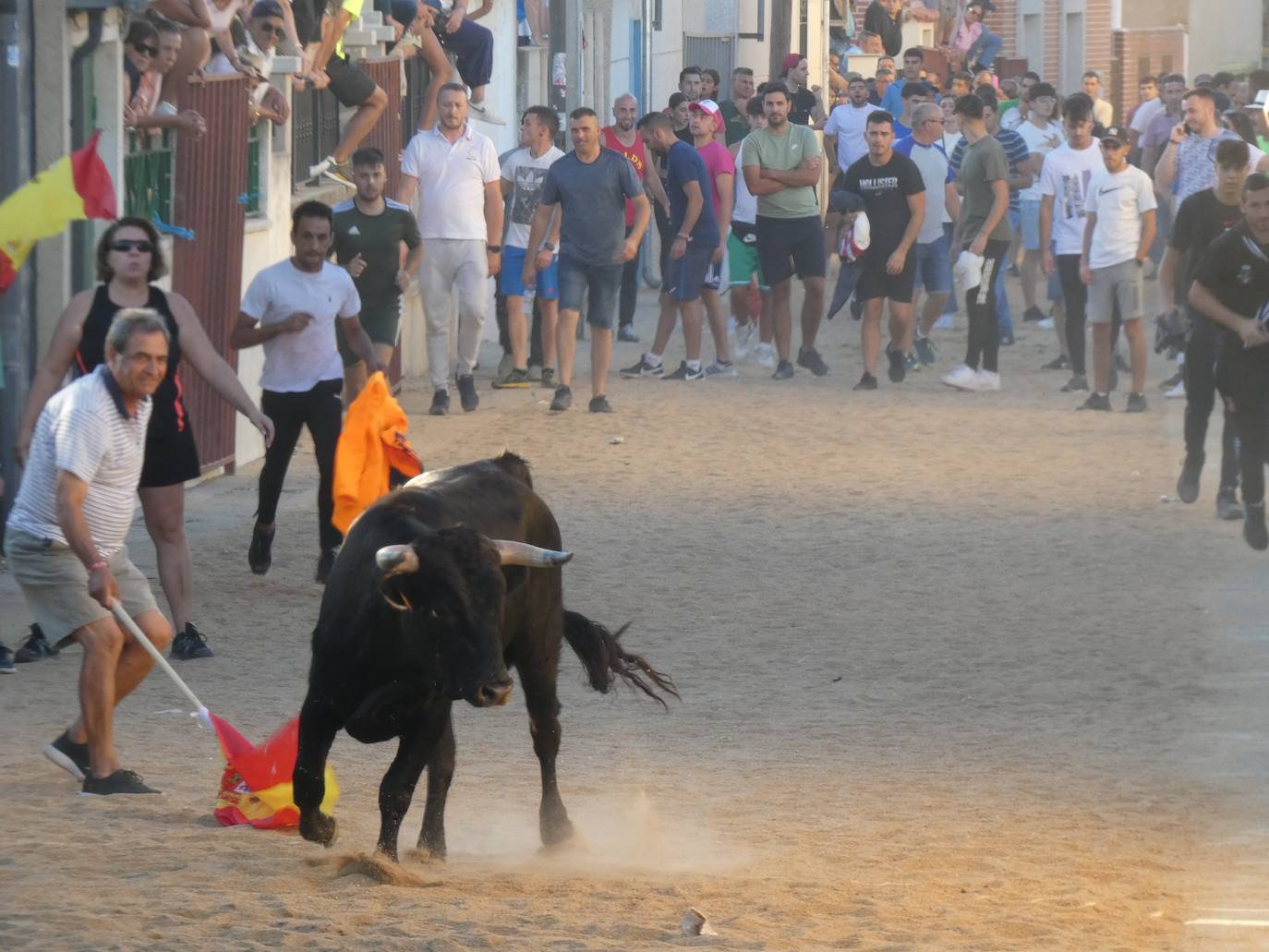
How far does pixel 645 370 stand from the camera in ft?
59.2

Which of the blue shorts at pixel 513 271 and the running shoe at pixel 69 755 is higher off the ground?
the blue shorts at pixel 513 271

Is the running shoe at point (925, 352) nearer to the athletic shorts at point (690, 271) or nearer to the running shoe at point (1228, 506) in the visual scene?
the athletic shorts at point (690, 271)

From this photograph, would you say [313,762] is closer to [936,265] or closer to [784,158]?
[784,158]

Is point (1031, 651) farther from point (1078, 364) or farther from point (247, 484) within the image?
point (1078, 364)

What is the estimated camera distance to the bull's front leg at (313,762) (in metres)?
5.91

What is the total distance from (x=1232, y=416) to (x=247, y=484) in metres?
5.85

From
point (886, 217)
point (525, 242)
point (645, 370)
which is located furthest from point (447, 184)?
point (886, 217)

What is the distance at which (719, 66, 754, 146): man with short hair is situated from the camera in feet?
77.4

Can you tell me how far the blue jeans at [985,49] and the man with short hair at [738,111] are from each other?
49.5ft

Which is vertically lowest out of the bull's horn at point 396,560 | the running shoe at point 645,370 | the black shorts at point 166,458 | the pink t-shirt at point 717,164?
the running shoe at point 645,370

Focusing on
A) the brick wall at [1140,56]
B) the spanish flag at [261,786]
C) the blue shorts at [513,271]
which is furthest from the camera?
the brick wall at [1140,56]

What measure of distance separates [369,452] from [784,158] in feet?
28.6

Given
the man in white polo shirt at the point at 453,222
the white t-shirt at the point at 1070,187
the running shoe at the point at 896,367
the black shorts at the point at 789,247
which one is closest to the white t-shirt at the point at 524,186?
the man in white polo shirt at the point at 453,222

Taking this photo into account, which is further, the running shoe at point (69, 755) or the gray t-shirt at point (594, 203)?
the gray t-shirt at point (594, 203)
